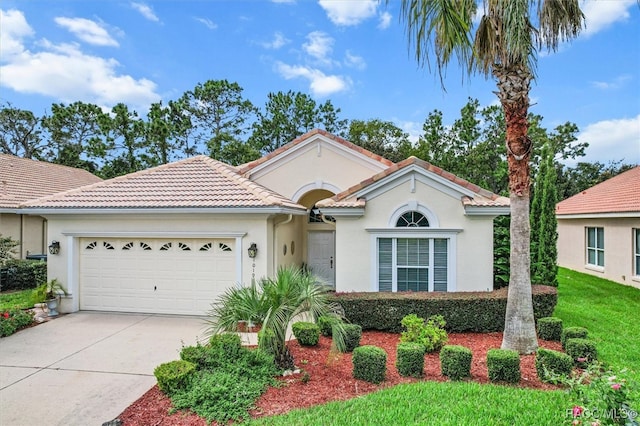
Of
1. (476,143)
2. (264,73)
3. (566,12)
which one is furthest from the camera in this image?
(476,143)

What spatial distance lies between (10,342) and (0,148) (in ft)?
120

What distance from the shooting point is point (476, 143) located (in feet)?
90.3

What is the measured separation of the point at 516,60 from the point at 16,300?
58.3 feet

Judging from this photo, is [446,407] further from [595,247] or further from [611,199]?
[595,247]

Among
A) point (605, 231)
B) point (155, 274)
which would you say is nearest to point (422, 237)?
point (155, 274)

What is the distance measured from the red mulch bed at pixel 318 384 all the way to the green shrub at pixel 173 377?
204mm

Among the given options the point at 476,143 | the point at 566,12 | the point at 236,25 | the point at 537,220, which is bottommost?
the point at 537,220

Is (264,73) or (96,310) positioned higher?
(264,73)

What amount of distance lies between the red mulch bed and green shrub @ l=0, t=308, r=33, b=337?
6209 mm

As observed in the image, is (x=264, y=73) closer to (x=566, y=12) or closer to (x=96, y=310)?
(x=96, y=310)

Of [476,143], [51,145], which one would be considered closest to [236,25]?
[476,143]

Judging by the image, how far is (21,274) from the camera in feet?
52.1

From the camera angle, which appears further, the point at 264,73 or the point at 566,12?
the point at 264,73

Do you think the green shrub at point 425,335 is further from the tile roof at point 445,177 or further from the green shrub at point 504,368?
the tile roof at point 445,177
